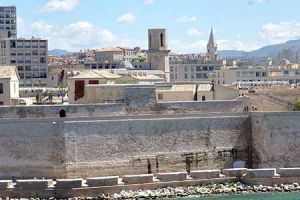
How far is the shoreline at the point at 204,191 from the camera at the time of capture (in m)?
33.0

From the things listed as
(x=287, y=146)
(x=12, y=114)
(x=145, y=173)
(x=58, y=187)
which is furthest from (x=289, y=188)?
(x=12, y=114)

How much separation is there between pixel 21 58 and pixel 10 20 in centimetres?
3466

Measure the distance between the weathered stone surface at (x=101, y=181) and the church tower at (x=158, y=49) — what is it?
4066 cm

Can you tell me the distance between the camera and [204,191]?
3388cm

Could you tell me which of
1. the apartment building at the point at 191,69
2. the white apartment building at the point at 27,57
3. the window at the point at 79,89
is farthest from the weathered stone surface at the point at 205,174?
the apartment building at the point at 191,69

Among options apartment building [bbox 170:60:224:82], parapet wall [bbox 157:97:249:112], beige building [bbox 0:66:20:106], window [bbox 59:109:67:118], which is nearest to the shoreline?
parapet wall [bbox 157:97:249:112]

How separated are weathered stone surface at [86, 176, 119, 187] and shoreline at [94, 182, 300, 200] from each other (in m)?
0.58

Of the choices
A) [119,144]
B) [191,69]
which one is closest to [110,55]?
[191,69]

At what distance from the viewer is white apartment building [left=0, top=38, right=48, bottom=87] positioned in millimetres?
96000

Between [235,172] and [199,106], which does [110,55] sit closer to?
[199,106]

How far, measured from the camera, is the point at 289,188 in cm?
3450

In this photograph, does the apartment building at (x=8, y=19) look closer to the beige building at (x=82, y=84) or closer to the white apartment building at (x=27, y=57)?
the white apartment building at (x=27, y=57)

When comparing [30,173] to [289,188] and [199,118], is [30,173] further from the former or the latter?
[289,188]

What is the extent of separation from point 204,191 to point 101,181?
4.30 metres
